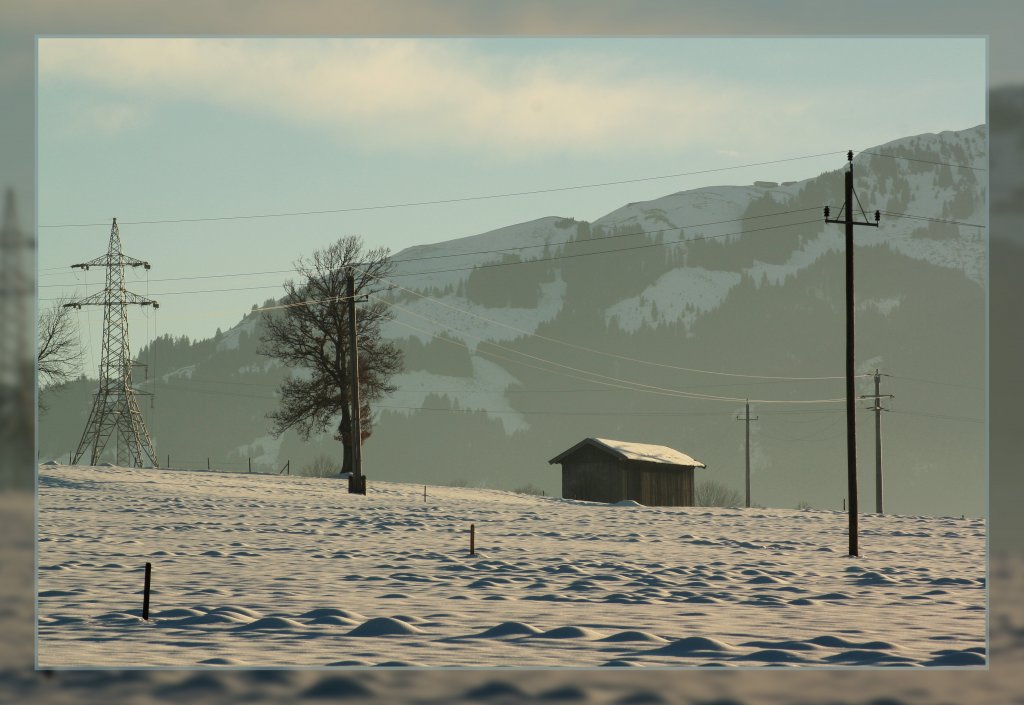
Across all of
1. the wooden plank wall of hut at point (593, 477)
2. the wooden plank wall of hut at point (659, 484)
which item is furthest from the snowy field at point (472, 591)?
the wooden plank wall of hut at point (659, 484)

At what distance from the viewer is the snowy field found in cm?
1210

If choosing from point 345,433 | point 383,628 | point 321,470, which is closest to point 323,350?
point 345,433

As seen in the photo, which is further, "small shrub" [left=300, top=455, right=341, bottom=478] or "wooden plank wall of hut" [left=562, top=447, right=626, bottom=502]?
"wooden plank wall of hut" [left=562, top=447, right=626, bottom=502]

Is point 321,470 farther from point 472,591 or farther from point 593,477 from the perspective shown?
point 472,591

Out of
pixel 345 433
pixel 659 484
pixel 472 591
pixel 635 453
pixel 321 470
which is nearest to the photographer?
pixel 472 591

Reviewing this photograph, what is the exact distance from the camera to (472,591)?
57.5ft

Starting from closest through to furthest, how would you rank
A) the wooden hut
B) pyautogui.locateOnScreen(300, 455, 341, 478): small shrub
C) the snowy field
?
the snowy field, pyautogui.locateOnScreen(300, 455, 341, 478): small shrub, the wooden hut

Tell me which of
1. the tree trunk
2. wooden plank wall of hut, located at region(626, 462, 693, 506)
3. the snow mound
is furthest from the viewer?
wooden plank wall of hut, located at region(626, 462, 693, 506)

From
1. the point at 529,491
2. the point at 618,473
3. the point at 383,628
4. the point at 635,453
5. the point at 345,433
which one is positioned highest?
the point at 345,433

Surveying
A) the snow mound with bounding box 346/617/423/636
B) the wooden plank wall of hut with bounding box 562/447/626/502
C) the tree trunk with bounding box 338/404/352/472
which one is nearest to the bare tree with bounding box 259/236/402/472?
the tree trunk with bounding box 338/404/352/472

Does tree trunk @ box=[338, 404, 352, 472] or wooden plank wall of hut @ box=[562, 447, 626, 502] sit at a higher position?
tree trunk @ box=[338, 404, 352, 472]

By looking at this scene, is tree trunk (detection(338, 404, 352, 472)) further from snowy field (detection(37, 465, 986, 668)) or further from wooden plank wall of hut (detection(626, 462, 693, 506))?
snowy field (detection(37, 465, 986, 668))

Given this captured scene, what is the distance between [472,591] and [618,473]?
43266 millimetres

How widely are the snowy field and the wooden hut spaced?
78.7 feet
